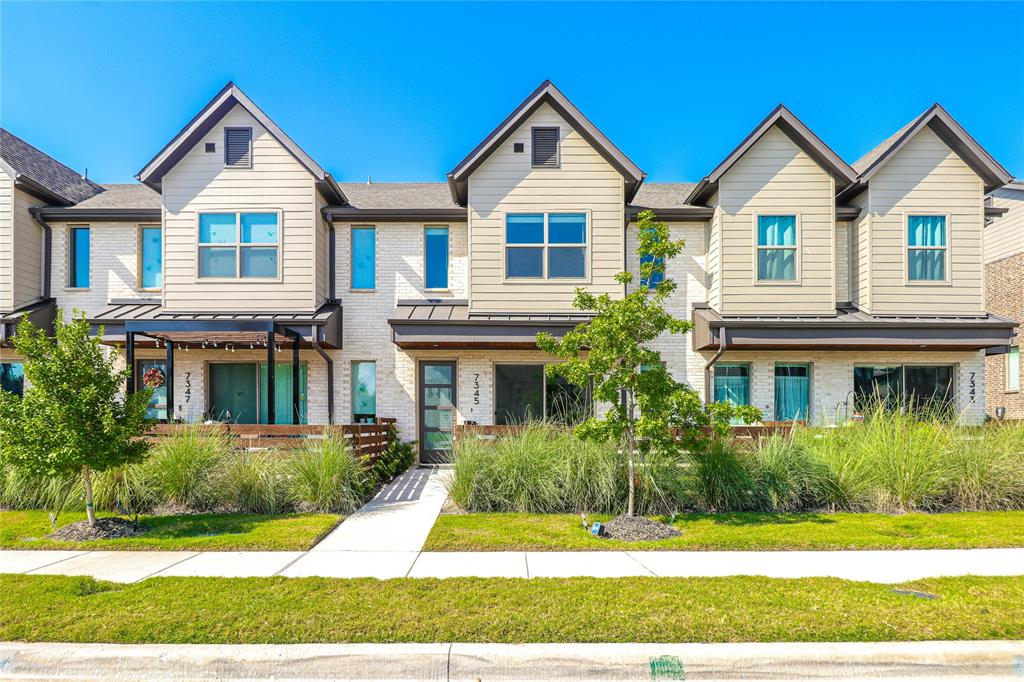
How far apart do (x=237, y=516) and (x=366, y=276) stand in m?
7.67

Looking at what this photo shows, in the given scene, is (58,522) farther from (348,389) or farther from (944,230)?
(944,230)

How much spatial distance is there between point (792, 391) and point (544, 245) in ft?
24.0

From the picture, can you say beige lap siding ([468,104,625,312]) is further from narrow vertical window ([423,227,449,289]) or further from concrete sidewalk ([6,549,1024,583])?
concrete sidewalk ([6,549,1024,583])

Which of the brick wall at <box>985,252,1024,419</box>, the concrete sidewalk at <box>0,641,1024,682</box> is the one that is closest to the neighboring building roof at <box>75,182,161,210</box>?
the concrete sidewalk at <box>0,641,1024,682</box>

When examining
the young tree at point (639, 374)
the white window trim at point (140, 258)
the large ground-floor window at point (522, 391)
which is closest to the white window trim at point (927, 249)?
the large ground-floor window at point (522, 391)

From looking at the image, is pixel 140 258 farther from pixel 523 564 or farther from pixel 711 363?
pixel 711 363

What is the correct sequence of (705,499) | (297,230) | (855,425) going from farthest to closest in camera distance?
(297,230)
(855,425)
(705,499)

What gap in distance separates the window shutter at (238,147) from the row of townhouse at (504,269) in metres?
0.05

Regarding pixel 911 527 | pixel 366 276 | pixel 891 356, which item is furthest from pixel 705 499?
pixel 366 276

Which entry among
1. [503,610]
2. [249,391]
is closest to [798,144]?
[503,610]

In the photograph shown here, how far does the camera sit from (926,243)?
1430 cm

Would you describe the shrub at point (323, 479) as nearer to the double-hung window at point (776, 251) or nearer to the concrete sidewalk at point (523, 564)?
the concrete sidewalk at point (523, 564)

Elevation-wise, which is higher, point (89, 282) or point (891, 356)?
point (89, 282)

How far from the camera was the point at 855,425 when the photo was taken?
10.5 m
